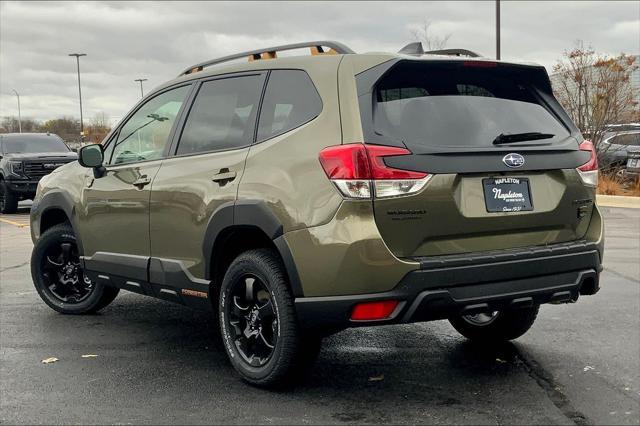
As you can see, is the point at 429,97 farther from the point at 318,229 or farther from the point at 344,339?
the point at 344,339

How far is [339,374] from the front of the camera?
4527 millimetres

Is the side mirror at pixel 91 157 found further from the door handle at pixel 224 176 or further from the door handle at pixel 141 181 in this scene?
the door handle at pixel 224 176

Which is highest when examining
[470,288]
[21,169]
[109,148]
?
[109,148]

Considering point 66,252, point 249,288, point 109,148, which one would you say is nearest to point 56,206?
point 66,252

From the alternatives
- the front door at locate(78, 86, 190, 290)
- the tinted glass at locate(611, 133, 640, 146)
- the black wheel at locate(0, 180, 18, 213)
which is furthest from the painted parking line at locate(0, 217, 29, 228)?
the tinted glass at locate(611, 133, 640, 146)

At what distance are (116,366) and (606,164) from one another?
57.9 ft

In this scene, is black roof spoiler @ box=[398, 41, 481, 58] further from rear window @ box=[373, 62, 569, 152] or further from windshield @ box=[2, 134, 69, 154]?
windshield @ box=[2, 134, 69, 154]

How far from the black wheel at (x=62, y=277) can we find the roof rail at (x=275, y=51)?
6.38 ft

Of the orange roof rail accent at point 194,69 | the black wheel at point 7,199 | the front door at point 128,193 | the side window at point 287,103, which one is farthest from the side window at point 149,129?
the black wheel at point 7,199

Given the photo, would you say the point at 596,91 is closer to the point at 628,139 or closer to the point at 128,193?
the point at 628,139

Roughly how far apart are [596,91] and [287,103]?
18319 millimetres

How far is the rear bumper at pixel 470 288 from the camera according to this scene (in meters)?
3.70

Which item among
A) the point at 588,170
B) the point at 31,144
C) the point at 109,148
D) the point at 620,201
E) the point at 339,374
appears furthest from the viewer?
the point at 31,144

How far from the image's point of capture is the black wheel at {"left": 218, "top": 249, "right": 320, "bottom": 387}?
13.1 ft
